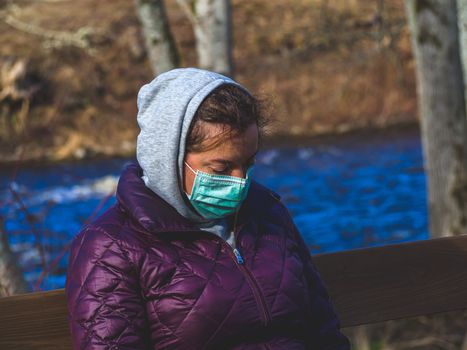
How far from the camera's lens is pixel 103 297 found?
243 cm

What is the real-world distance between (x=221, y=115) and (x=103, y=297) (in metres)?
0.59

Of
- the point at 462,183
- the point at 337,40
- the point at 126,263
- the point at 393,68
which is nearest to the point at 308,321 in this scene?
the point at 126,263

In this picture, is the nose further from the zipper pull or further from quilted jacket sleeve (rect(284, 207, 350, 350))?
quilted jacket sleeve (rect(284, 207, 350, 350))

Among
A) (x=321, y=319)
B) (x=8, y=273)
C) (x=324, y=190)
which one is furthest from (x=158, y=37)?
(x=324, y=190)

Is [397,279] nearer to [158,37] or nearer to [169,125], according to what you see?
[169,125]

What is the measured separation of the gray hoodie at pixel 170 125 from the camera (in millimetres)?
2510

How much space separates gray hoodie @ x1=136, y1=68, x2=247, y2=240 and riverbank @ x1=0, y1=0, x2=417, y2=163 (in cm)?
1311

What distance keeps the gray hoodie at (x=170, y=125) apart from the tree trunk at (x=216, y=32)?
354 centimetres

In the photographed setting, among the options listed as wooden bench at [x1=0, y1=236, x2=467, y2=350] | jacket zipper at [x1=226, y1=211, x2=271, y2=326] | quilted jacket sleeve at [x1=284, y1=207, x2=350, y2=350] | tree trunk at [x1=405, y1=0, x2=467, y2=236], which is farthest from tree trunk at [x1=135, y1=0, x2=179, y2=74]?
jacket zipper at [x1=226, y1=211, x2=271, y2=326]

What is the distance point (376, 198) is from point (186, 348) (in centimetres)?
949

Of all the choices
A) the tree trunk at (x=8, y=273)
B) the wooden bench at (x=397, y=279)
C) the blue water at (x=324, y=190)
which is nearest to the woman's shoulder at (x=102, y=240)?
the wooden bench at (x=397, y=279)

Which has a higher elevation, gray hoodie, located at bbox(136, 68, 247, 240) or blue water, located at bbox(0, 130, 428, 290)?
gray hoodie, located at bbox(136, 68, 247, 240)

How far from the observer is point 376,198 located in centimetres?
1180

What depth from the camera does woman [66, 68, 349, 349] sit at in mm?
2461
